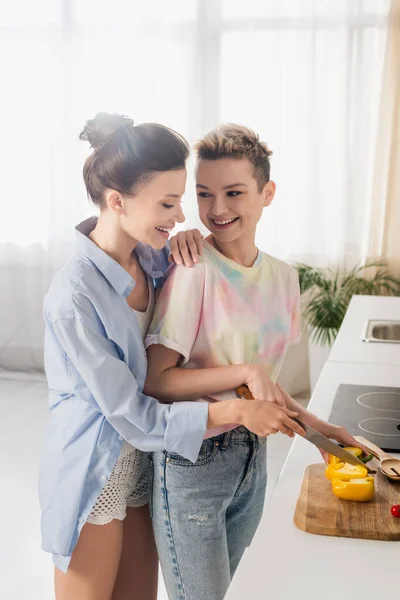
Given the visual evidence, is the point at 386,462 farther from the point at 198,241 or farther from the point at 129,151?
the point at 129,151

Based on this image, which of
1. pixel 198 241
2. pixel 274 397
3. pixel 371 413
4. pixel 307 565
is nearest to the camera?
pixel 307 565

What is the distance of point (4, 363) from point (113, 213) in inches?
157

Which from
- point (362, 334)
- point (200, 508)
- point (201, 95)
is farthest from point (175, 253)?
point (201, 95)

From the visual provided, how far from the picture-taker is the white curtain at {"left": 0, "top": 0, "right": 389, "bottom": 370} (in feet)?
13.9

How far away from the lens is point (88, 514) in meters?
1.36

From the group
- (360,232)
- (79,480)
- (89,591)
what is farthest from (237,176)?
(360,232)

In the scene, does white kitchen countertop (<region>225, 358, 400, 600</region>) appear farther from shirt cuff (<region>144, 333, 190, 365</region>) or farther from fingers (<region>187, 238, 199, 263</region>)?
fingers (<region>187, 238, 199, 263</region>)

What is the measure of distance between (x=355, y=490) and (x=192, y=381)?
1.04 feet

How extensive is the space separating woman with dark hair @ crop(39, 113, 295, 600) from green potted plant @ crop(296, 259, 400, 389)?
2.78 meters

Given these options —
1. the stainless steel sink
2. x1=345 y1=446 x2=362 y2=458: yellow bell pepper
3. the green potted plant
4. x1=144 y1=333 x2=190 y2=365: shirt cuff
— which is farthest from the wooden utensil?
the green potted plant

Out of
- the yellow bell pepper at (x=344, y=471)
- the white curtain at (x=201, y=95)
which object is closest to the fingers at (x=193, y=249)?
the yellow bell pepper at (x=344, y=471)

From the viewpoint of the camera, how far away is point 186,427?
4.29 ft

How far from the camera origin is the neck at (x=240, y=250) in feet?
4.83

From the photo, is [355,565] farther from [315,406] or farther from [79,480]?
[315,406]
